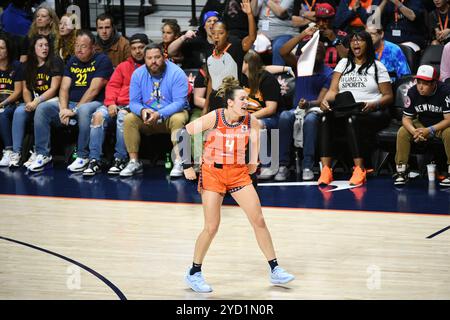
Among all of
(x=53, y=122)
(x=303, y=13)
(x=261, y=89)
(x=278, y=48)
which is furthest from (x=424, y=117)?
(x=53, y=122)

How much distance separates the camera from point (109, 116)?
36.3 ft

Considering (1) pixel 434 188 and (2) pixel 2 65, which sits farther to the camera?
(2) pixel 2 65

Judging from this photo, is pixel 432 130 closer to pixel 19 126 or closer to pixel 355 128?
pixel 355 128

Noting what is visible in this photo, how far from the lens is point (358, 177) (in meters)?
10.1

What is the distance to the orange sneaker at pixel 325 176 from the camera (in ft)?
33.1

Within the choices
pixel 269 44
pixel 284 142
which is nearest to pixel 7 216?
pixel 284 142

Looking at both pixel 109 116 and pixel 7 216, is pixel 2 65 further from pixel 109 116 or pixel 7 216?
pixel 7 216

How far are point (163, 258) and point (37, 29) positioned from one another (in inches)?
228

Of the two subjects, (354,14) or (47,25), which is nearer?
(354,14)

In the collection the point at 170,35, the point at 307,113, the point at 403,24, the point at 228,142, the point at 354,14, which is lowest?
the point at 307,113

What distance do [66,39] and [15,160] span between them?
6.25 ft

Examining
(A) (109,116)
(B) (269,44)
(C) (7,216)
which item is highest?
(B) (269,44)

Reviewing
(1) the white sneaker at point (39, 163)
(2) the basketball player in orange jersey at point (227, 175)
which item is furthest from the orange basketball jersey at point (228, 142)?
(1) the white sneaker at point (39, 163)

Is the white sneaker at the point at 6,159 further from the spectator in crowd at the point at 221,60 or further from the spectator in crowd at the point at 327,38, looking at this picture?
the spectator in crowd at the point at 327,38
